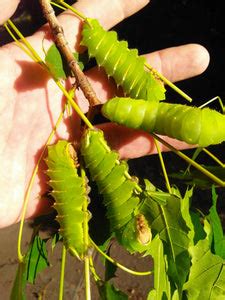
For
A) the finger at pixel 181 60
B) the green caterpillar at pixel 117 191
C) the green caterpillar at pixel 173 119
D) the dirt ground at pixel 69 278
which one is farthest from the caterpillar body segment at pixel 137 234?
the dirt ground at pixel 69 278

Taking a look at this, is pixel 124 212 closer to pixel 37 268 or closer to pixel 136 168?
pixel 37 268

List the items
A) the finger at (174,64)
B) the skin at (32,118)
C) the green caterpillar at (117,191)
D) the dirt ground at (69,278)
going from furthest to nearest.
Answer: the dirt ground at (69,278)
the finger at (174,64)
the skin at (32,118)
the green caterpillar at (117,191)

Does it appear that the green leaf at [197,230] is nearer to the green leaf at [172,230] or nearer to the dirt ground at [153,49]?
the green leaf at [172,230]

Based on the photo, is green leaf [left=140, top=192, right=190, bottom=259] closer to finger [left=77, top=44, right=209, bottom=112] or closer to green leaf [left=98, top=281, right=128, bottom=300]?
green leaf [left=98, top=281, right=128, bottom=300]

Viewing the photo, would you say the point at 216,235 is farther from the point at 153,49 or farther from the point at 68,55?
the point at 153,49

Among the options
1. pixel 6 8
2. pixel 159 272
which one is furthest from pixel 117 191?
pixel 6 8

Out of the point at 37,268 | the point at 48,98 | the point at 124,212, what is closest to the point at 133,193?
the point at 124,212

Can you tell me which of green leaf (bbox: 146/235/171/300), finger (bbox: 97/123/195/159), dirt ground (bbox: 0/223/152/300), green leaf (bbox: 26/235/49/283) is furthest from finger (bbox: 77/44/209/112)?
dirt ground (bbox: 0/223/152/300)
